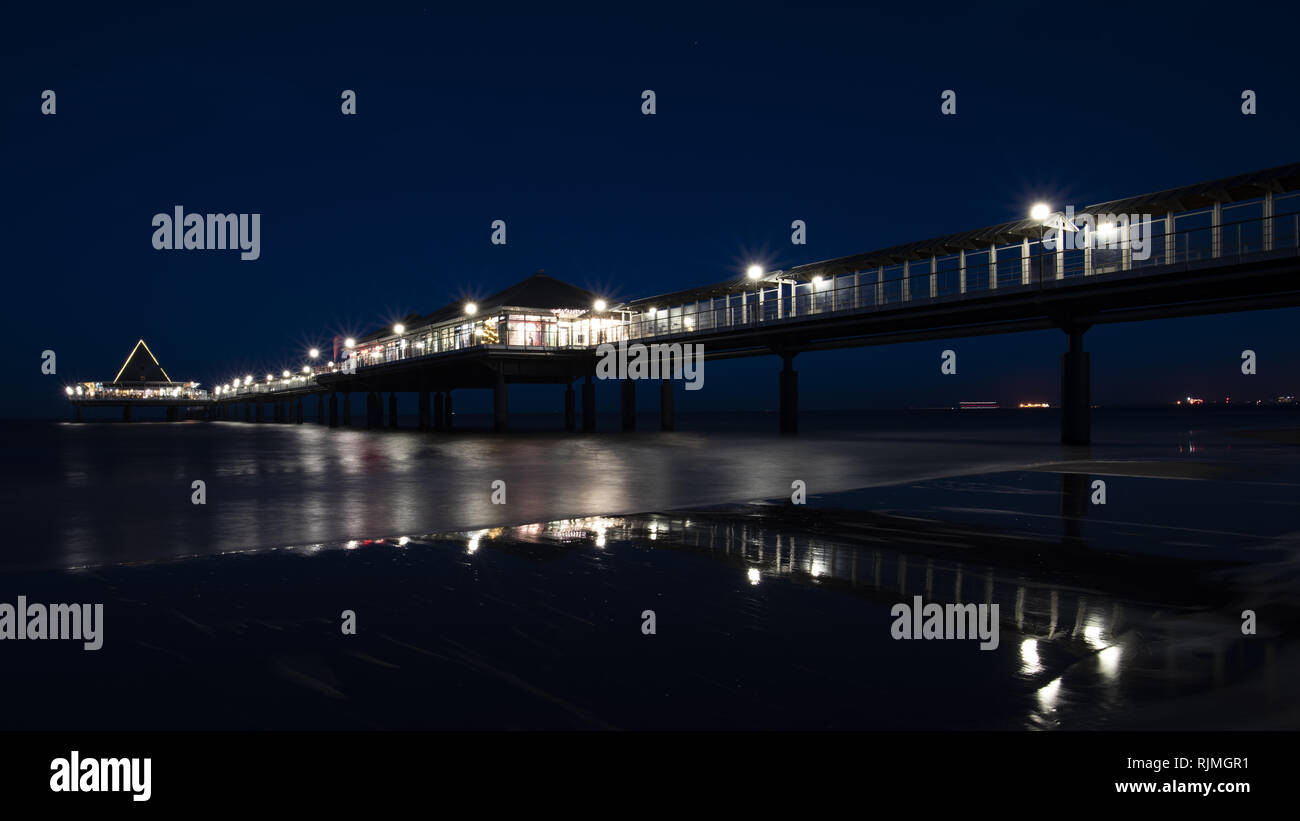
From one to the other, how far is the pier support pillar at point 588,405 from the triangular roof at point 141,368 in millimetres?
160676

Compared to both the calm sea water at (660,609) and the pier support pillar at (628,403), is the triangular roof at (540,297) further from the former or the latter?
the calm sea water at (660,609)

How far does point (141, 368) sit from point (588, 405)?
169 metres

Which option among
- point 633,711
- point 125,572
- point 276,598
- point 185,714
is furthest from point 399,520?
point 633,711

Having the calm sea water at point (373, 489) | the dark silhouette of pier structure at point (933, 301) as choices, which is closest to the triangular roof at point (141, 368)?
the dark silhouette of pier structure at point (933, 301)

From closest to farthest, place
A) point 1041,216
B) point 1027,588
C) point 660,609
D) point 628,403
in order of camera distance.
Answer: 1. point 660,609
2. point 1027,588
3. point 1041,216
4. point 628,403

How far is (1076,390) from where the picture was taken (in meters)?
28.2

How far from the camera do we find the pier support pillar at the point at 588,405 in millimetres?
53406

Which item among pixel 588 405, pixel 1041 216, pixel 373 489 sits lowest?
pixel 373 489

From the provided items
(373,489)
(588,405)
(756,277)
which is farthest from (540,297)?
(373,489)

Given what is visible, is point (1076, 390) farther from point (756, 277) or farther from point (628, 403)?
point (628, 403)

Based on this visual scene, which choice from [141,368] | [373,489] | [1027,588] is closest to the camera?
[1027,588]

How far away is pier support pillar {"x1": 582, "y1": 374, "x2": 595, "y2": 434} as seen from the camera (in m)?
53.4

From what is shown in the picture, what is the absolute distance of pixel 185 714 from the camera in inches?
142

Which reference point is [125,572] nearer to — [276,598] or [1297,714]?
[276,598]
